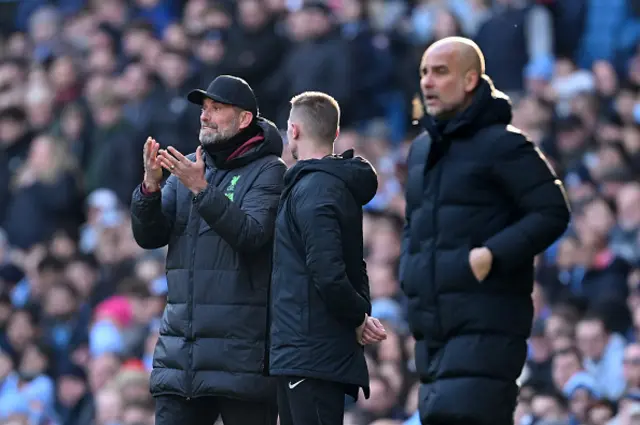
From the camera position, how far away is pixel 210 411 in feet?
30.4

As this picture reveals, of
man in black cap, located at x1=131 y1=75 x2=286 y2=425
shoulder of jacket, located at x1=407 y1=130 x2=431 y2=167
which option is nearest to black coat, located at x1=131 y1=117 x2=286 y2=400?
man in black cap, located at x1=131 y1=75 x2=286 y2=425

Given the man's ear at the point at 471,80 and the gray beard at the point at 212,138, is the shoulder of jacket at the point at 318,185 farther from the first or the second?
the man's ear at the point at 471,80

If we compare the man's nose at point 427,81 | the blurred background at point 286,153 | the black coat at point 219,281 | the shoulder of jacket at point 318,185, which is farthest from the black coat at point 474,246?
the blurred background at point 286,153

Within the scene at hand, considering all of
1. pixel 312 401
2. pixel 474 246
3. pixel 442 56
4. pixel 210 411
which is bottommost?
pixel 210 411

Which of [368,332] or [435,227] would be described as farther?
[368,332]

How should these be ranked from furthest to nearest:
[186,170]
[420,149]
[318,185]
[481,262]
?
[186,170]
[318,185]
[420,149]
[481,262]

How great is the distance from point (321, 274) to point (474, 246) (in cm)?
82

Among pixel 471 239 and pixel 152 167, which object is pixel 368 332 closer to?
pixel 471 239

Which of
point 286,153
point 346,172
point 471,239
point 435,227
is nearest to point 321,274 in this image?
point 346,172

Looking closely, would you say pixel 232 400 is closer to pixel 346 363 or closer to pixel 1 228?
pixel 346 363

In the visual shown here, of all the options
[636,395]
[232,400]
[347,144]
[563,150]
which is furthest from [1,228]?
[232,400]

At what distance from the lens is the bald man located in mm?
8117

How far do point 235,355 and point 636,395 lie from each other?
360cm

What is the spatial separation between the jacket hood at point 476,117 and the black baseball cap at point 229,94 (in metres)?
1.31
